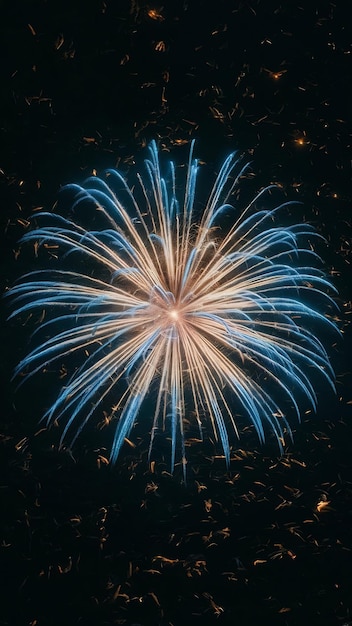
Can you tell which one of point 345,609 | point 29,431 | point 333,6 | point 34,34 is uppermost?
point 333,6

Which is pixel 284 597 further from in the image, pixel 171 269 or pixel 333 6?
pixel 333 6

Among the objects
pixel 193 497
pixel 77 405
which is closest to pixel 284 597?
pixel 193 497

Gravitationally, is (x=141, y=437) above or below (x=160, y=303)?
below
